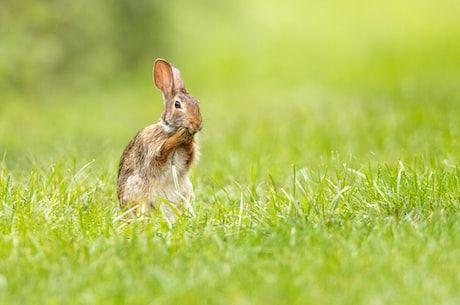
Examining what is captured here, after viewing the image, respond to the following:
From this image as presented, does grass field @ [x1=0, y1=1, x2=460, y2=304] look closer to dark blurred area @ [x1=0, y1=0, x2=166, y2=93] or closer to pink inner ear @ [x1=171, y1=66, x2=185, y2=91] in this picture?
pink inner ear @ [x1=171, y1=66, x2=185, y2=91]

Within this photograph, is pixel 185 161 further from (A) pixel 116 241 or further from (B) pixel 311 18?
(B) pixel 311 18

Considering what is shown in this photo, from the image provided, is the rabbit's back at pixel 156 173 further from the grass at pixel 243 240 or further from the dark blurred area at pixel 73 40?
the dark blurred area at pixel 73 40

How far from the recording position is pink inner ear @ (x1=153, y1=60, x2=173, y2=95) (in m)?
6.21

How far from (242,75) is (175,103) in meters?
12.1

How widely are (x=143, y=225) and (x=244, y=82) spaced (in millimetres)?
11938

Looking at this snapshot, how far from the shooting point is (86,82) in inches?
631

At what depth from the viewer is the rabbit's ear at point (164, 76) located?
621 cm

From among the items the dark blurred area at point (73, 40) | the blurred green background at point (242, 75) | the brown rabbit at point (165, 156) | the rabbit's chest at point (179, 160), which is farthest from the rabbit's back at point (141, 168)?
the dark blurred area at point (73, 40)

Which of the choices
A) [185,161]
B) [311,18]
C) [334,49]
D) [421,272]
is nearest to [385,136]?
[185,161]

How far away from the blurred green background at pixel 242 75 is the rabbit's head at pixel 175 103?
1.36m

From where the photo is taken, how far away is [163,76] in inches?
247

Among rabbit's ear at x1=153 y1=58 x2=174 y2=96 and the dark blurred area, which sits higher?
the dark blurred area

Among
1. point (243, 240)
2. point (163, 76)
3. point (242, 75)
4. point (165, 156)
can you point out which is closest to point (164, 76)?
point (163, 76)

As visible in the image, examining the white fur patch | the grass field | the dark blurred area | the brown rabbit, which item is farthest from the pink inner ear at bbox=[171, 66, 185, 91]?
the dark blurred area
